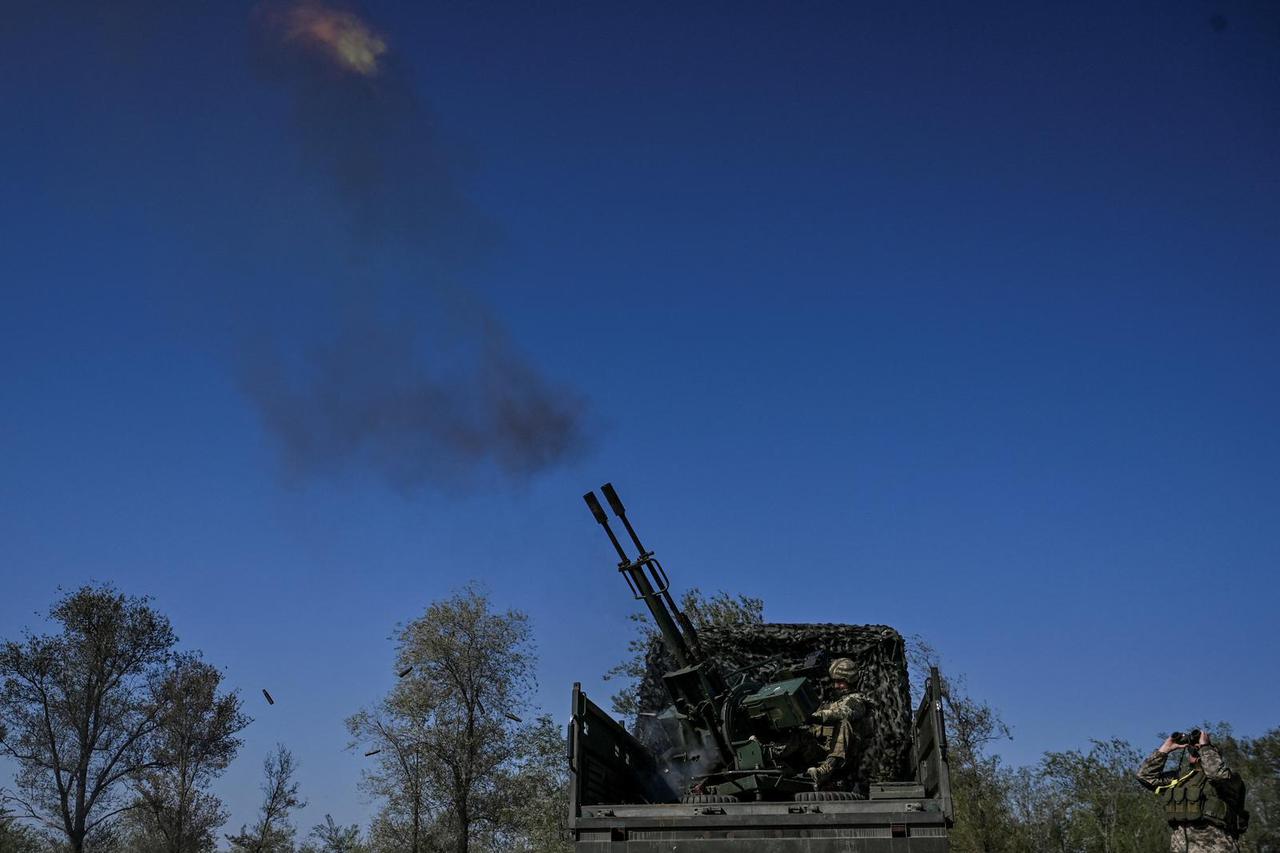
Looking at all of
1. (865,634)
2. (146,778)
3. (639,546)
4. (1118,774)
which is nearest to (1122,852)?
(1118,774)

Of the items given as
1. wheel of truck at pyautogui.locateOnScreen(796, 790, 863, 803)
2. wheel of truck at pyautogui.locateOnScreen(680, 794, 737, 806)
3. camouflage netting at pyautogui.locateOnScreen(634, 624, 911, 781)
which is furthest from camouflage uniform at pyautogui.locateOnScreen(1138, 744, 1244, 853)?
camouflage netting at pyautogui.locateOnScreen(634, 624, 911, 781)

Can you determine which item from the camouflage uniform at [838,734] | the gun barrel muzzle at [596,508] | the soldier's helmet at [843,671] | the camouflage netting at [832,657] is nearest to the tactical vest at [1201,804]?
the camouflage uniform at [838,734]

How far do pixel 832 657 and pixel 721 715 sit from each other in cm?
301

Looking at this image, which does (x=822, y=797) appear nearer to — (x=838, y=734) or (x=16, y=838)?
(x=838, y=734)

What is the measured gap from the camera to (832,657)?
47.2 feet

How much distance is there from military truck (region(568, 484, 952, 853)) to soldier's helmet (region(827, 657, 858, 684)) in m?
0.23

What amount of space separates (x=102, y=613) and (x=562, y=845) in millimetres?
17517

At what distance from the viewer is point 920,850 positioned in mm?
8695

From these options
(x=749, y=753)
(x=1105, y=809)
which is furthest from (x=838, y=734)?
(x=1105, y=809)

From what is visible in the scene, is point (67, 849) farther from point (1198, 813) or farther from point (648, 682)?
point (1198, 813)

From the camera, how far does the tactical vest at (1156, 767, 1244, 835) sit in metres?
9.12

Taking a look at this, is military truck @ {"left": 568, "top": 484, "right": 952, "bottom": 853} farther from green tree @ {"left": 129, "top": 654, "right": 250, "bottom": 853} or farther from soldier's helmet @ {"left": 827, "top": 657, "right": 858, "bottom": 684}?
green tree @ {"left": 129, "top": 654, "right": 250, "bottom": 853}

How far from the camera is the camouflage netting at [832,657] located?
13.5m

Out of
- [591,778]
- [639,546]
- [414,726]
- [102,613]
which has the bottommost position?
[591,778]
